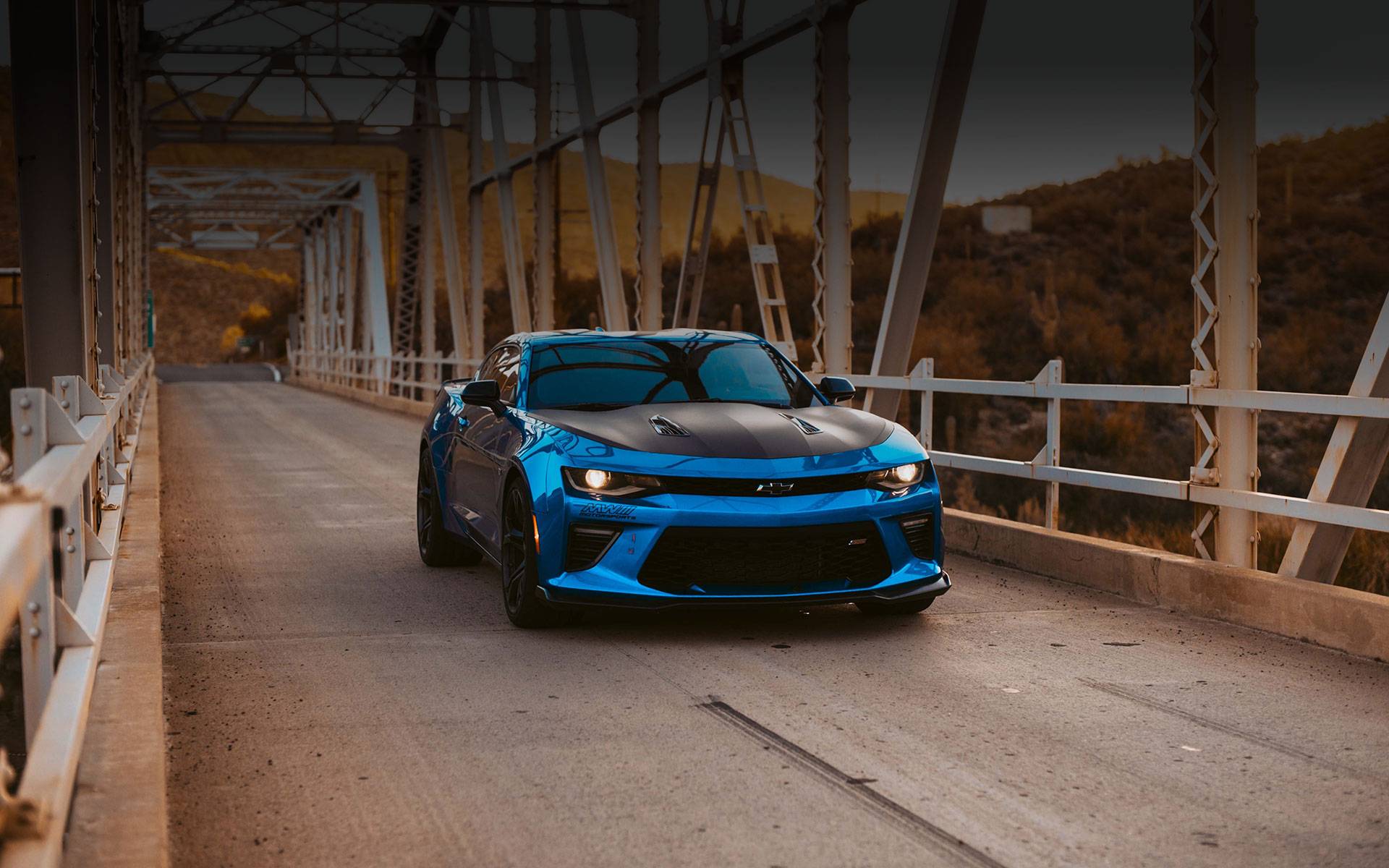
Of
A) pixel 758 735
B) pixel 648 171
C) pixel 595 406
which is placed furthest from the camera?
pixel 648 171

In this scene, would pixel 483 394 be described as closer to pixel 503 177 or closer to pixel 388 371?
pixel 503 177

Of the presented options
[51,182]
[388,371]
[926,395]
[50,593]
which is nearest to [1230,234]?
[926,395]

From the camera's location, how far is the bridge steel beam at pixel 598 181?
2414cm

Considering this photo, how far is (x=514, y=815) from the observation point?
4598 millimetres

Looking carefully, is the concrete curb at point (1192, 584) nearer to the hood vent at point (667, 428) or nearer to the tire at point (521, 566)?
the hood vent at point (667, 428)

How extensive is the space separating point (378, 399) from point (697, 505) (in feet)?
108

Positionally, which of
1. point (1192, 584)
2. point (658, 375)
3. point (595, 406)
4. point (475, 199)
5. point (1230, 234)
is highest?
point (475, 199)

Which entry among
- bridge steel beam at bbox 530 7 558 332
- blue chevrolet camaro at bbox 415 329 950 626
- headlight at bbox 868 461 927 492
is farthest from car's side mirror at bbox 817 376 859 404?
bridge steel beam at bbox 530 7 558 332

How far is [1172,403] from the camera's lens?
9.46 m

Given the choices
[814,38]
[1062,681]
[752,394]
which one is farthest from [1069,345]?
[1062,681]

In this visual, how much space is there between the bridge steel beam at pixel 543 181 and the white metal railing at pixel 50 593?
843 inches

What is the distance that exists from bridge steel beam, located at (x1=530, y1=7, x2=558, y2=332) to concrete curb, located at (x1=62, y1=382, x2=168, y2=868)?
20622 mm

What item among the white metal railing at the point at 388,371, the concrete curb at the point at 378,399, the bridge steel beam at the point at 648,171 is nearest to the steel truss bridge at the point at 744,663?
the bridge steel beam at the point at 648,171

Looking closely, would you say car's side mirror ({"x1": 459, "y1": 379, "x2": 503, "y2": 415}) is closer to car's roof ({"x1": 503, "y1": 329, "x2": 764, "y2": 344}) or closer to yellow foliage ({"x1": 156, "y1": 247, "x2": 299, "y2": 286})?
car's roof ({"x1": 503, "y1": 329, "x2": 764, "y2": 344})
